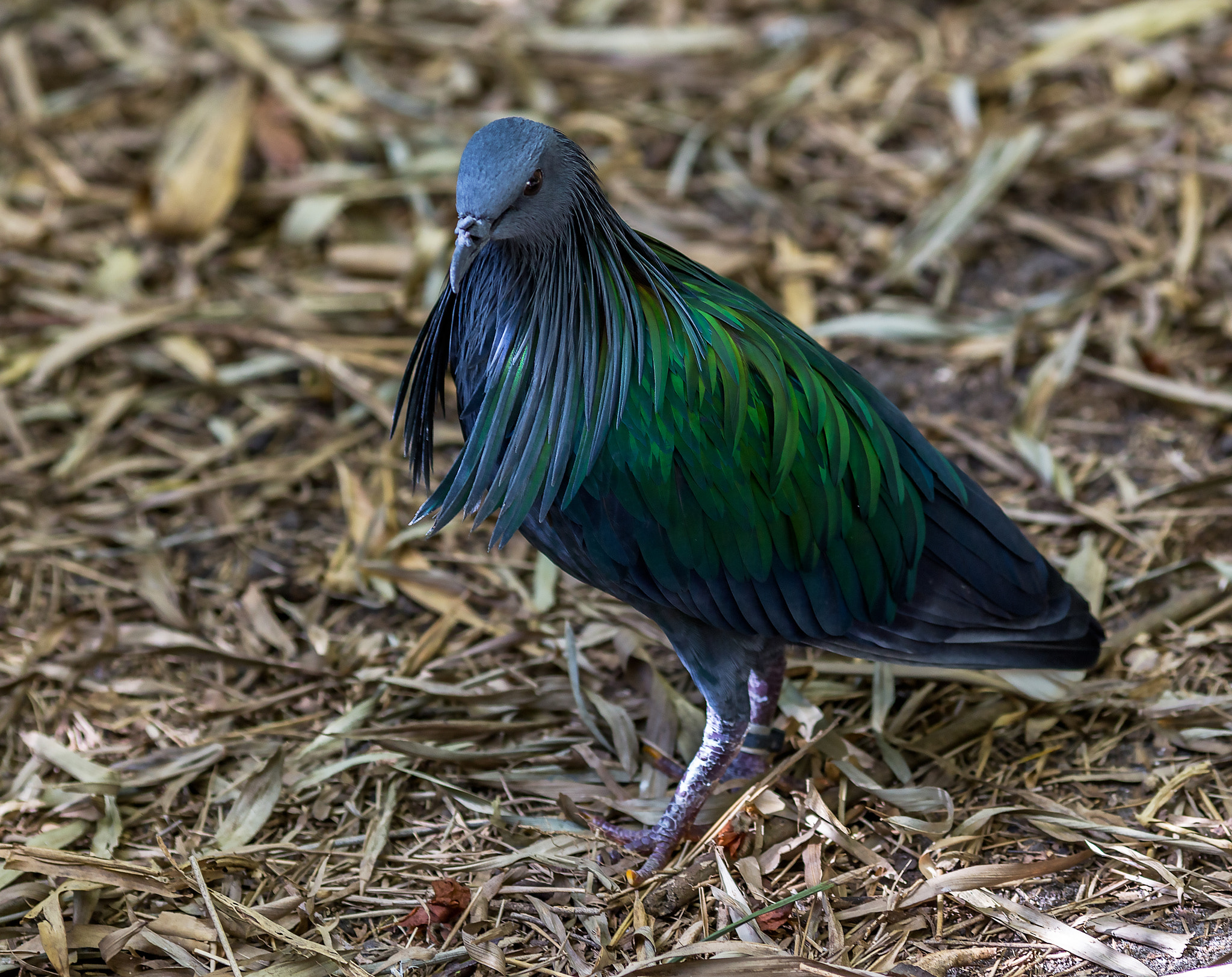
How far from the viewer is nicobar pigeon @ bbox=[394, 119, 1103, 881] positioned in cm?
259

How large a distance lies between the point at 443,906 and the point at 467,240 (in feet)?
5.14

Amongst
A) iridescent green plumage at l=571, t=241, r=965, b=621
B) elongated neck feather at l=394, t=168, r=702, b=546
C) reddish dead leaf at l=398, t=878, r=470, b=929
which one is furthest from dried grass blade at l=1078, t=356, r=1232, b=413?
reddish dead leaf at l=398, t=878, r=470, b=929

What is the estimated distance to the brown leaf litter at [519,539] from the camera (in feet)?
9.20

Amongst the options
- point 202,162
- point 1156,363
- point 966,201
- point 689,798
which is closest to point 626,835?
point 689,798

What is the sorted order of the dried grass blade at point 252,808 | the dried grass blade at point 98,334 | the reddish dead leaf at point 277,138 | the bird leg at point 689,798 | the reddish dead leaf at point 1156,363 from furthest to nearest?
the reddish dead leaf at point 277,138, the dried grass blade at point 98,334, the reddish dead leaf at point 1156,363, the dried grass blade at point 252,808, the bird leg at point 689,798

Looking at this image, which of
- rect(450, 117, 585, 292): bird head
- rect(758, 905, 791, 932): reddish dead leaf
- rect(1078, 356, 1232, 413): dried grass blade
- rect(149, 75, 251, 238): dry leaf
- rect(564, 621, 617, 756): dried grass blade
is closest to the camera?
rect(450, 117, 585, 292): bird head

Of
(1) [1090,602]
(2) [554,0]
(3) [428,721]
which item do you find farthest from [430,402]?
(2) [554,0]

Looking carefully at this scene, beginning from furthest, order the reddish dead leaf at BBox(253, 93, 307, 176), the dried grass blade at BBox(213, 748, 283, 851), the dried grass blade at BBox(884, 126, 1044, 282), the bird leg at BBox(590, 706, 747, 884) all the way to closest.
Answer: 1. the reddish dead leaf at BBox(253, 93, 307, 176)
2. the dried grass blade at BBox(884, 126, 1044, 282)
3. the dried grass blade at BBox(213, 748, 283, 851)
4. the bird leg at BBox(590, 706, 747, 884)

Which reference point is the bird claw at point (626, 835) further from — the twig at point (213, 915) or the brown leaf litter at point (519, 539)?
the twig at point (213, 915)

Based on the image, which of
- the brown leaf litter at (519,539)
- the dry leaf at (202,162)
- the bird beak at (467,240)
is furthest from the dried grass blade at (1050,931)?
the dry leaf at (202,162)

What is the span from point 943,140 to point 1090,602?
9.03 ft

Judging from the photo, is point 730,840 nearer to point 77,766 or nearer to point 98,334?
point 77,766

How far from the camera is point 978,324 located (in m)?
4.53

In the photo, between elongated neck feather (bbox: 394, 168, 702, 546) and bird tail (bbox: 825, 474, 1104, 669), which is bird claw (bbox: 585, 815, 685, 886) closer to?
bird tail (bbox: 825, 474, 1104, 669)
